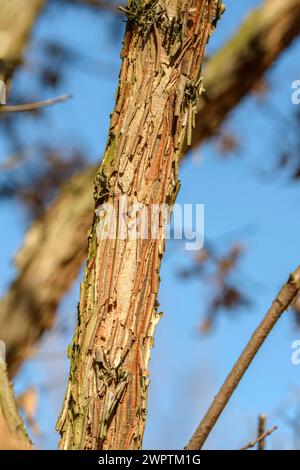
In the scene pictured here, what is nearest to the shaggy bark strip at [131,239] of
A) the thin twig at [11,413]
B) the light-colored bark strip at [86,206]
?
the thin twig at [11,413]

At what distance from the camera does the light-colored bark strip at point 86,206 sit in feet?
9.70

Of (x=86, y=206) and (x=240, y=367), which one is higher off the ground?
(x=86, y=206)

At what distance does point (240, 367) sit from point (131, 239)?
0.97ft

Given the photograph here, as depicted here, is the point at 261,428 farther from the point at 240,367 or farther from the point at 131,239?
the point at 131,239

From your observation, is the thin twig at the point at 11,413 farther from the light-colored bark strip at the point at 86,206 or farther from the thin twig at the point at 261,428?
the light-colored bark strip at the point at 86,206

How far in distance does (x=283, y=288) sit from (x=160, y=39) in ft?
1.68

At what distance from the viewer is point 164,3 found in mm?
1182

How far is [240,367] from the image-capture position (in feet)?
2.98

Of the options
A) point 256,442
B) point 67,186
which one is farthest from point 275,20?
point 256,442

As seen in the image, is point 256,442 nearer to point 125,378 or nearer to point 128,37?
point 125,378

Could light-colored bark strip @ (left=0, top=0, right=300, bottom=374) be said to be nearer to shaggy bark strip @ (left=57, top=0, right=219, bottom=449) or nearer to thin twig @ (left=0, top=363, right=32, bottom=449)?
shaggy bark strip @ (left=57, top=0, right=219, bottom=449)

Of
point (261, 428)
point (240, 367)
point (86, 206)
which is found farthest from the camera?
point (86, 206)

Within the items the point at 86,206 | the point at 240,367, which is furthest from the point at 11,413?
the point at 86,206

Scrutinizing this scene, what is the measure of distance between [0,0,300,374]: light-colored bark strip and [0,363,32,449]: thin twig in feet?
6.48
